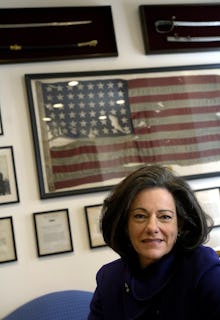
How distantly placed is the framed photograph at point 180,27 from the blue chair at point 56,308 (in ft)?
5.14

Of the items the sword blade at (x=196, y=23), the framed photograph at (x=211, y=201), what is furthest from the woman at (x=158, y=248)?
the sword blade at (x=196, y=23)

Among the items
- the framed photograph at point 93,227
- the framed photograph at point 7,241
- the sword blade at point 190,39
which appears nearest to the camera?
the framed photograph at point 7,241

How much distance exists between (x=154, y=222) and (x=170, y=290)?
0.19 meters

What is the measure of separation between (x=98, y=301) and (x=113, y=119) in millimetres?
1381

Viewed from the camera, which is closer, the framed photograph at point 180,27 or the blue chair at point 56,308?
the blue chair at point 56,308

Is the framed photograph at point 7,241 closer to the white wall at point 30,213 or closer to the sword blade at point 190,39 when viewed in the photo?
the white wall at point 30,213

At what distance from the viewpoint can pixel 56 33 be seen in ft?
8.45

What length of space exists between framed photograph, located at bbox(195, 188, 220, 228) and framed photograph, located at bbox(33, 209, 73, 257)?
0.86m

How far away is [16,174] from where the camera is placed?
7.86ft

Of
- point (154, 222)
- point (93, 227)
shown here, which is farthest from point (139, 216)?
point (93, 227)

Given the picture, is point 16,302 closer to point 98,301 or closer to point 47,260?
point 47,260

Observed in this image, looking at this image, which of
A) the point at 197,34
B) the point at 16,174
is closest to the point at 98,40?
the point at 197,34

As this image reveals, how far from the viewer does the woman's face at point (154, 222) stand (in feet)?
3.95

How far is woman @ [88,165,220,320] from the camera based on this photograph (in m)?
1.13
